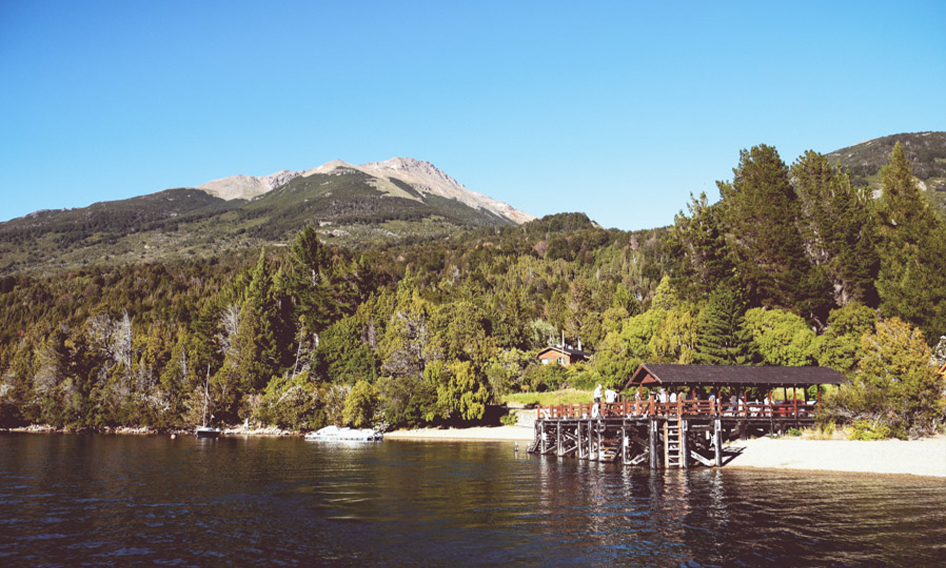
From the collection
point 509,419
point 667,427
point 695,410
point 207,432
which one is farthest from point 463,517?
point 207,432

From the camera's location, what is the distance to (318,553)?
19719 millimetres

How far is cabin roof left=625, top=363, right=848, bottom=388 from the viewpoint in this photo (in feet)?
137

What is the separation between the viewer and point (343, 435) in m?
72.6

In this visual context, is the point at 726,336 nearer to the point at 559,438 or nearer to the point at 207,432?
the point at 559,438

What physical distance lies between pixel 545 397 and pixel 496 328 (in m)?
22.7

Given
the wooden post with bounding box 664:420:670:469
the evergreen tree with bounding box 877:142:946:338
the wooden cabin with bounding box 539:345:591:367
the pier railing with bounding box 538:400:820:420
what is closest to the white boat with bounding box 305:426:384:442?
the pier railing with bounding box 538:400:820:420

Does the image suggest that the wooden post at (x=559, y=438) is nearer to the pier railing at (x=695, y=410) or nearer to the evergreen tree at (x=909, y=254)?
the pier railing at (x=695, y=410)

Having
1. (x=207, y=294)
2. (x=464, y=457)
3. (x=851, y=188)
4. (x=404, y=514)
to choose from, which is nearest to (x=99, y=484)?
(x=404, y=514)

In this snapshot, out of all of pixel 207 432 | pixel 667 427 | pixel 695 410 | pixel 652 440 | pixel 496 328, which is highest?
pixel 496 328

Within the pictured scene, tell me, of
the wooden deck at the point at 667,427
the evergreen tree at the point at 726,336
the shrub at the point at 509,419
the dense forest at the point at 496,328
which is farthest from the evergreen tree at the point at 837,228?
the shrub at the point at 509,419

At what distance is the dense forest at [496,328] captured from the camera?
59.4m

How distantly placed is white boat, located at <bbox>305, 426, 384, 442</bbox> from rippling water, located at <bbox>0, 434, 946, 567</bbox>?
2886 cm

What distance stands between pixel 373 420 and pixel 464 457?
1268 inches

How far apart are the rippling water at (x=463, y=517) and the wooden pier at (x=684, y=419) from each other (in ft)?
9.10
